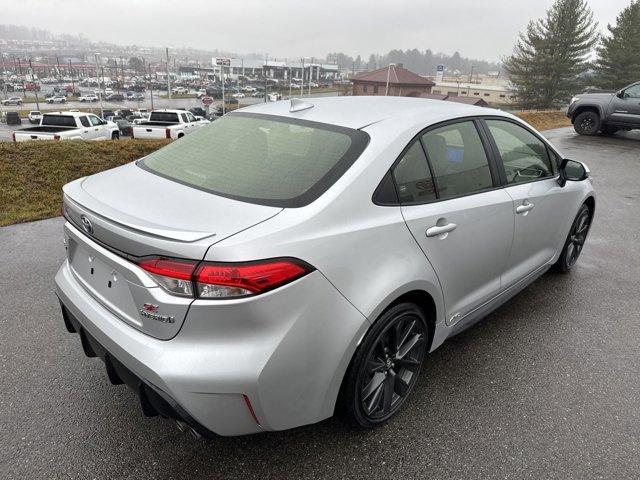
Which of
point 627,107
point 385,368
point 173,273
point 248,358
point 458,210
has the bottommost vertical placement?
point 385,368

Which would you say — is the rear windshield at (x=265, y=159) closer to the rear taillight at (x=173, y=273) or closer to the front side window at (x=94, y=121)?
the rear taillight at (x=173, y=273)

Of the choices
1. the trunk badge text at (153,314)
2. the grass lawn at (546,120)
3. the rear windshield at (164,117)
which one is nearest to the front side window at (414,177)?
the trunk badge text at (153,314)

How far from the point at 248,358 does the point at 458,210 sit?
144cm

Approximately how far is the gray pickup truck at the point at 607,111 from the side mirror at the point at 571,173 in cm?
1088

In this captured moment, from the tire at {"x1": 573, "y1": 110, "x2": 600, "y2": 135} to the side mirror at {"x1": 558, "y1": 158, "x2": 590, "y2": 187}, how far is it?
38.5 ft

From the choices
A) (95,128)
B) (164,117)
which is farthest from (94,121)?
(164,117)

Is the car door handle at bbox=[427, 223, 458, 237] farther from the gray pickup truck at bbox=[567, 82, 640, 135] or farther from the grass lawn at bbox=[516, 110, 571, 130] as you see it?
the grass lawn at bbox=[516, 110, 571, 130]

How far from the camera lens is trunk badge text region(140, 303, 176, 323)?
1.80 meters

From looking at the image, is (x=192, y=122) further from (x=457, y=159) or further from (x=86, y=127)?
(x=457, y=159)

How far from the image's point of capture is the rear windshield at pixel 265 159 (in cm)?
210

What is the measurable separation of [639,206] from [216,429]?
7445mm

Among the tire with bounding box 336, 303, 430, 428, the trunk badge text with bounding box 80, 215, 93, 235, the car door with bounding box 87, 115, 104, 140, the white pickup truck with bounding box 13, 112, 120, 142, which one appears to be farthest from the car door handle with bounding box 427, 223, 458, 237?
the car door with bounding box 87, 115, 104, 140

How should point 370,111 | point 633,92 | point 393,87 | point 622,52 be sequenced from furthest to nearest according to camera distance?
point 393,87 → point 622,52 → point 633,92 → point 370,111

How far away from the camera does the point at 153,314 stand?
1.83 m
